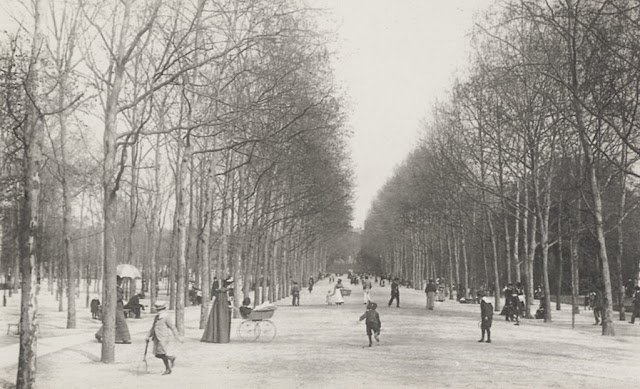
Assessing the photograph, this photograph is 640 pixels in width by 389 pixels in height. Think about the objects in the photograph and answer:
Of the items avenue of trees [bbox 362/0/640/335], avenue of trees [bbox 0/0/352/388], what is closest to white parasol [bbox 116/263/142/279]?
avenue of trees [bbox 0/0/352/388]

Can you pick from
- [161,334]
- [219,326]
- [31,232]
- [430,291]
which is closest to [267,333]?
[219,326]

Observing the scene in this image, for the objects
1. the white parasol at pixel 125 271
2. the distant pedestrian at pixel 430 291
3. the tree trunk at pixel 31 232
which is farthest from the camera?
the distant pedestrian at pixel 430 291

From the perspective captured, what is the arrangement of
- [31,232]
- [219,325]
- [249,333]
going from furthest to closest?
[249,333]
[219,325]
[31,232]

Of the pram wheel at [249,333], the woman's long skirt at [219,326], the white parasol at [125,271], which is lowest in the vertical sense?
the pram wheel at [249,333]

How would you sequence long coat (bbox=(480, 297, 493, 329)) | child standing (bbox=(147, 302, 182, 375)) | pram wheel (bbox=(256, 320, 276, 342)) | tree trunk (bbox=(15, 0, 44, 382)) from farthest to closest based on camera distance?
pram wheel (bbox=(256, 320, 276, 342)) < long coat (bbox=(480, 297, 493, 329)) < child standing (bbox=(147, 302, 182, 375)) < tree trunk (bbox=(15, 0, 44, 382))

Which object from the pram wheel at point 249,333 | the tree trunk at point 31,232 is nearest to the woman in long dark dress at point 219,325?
the pram wheel at point 249,333

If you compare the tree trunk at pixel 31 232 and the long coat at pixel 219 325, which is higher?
the tree trunk at pixel 31 232

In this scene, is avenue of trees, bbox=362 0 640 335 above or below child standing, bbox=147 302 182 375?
above

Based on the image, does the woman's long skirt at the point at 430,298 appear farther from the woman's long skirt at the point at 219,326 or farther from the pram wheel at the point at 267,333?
the woman's long skirt at the point at 219,326

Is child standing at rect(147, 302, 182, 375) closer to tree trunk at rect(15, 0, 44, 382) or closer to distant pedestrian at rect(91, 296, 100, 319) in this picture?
tree trunk at rect(15, 0, 44, 382)

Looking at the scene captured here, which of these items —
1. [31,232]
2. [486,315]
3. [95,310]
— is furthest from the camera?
[95,310]

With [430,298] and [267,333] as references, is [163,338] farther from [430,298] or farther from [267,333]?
[430,298]

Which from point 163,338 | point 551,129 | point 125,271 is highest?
point 551,129

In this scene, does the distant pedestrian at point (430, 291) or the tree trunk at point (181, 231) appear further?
the distant pedestrian at point (430, 291)
